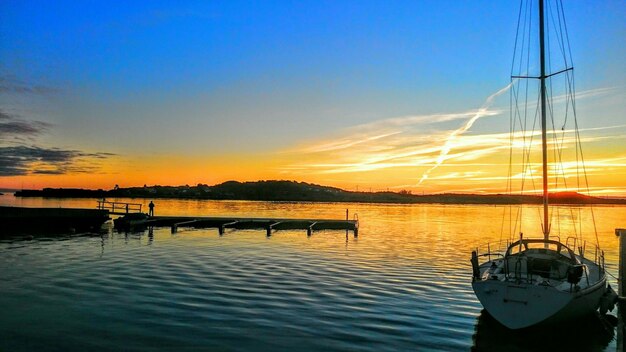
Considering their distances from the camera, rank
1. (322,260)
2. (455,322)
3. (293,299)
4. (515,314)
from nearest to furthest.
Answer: (515,314)
(455,322)
(293,299)
(322,260)

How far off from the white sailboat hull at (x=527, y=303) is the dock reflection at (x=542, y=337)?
1.89 feet

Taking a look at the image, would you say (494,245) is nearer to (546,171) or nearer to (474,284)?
(546,171)

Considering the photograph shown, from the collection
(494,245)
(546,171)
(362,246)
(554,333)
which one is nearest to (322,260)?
(362,246)

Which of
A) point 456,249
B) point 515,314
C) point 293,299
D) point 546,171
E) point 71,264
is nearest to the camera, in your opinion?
point 515,314

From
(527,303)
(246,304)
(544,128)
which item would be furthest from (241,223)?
(527,303)

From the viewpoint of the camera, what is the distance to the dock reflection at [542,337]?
13.6 meters

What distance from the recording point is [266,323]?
584 inches

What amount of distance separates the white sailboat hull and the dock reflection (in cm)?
58

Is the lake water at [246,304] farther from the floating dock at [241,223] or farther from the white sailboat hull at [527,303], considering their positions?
the floating dock at [241,223]

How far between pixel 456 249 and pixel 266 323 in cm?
2971

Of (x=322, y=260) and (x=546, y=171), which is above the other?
(x=546, y=171)

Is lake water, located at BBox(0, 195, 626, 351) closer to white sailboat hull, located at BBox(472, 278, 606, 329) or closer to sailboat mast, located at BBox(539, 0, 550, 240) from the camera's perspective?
white sailboat hull, located at BBox(472, 278, 606, 329)

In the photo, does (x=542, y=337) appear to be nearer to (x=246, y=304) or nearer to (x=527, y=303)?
(x=527, y=303)

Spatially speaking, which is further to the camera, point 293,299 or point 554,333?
point 293,299
